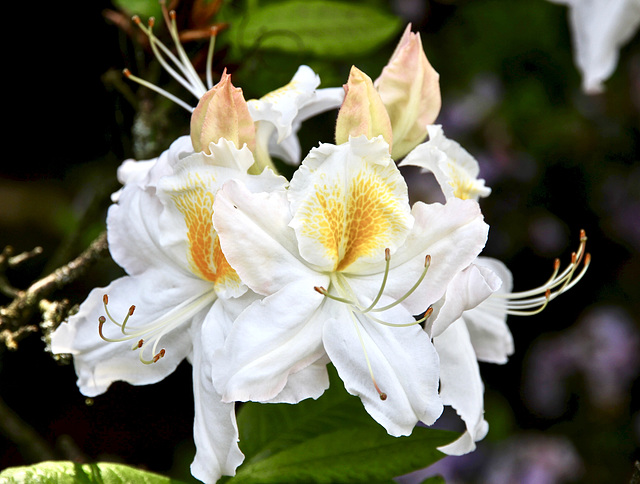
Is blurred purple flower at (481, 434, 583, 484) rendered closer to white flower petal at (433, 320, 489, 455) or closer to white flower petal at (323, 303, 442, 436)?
white flower petal at (433, 320, 489, 455)

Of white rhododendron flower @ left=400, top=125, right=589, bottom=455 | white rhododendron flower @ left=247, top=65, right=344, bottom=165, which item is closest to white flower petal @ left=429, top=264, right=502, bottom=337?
white rhododendron flower @ left=400, top=125, right=589, bottom=455

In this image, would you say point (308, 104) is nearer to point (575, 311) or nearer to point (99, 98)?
point (99, 98)

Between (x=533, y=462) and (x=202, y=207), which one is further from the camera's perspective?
(x=533, y=462)

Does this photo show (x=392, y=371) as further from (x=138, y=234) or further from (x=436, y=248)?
(x=138, y=234)

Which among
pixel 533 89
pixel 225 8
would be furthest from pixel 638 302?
pixel 225 8

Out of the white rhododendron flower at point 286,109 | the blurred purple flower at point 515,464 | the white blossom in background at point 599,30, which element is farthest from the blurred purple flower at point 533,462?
the white rhododendron flower at point 286,109

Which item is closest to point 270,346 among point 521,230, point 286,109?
point 286,109
